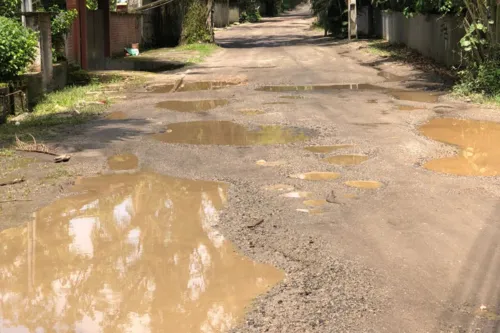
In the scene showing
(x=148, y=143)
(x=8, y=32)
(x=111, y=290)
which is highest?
(x=8, y=32)

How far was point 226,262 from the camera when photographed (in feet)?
17.8

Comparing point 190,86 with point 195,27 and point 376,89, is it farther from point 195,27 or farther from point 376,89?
point 195,27

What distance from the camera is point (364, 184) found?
7.47 metres

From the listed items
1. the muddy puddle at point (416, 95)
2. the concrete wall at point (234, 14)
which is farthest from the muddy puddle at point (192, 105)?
the concrete wall at point (234, 14)

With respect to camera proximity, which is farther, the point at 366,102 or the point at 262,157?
the point at 366,102

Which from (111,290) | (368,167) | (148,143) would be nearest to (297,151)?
(368,167)

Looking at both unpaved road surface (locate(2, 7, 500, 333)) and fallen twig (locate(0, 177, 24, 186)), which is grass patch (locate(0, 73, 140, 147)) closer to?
unpaved road surface (locate(2, 7, 500, 333))

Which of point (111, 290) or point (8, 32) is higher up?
point (8, 32)

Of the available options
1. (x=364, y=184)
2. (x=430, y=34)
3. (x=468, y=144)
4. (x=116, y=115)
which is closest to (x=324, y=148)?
(x=364, y=184)

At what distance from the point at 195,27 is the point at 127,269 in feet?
89.3

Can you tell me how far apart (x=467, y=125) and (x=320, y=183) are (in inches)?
175

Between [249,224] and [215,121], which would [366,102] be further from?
[249,224]

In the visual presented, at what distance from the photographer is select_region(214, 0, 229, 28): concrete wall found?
53.5 meters

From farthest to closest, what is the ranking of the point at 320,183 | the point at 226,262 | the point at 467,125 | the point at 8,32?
1. the point at 8,32
2. the point at 467,125
3. the point at 320,183
4. the point at 226,262
